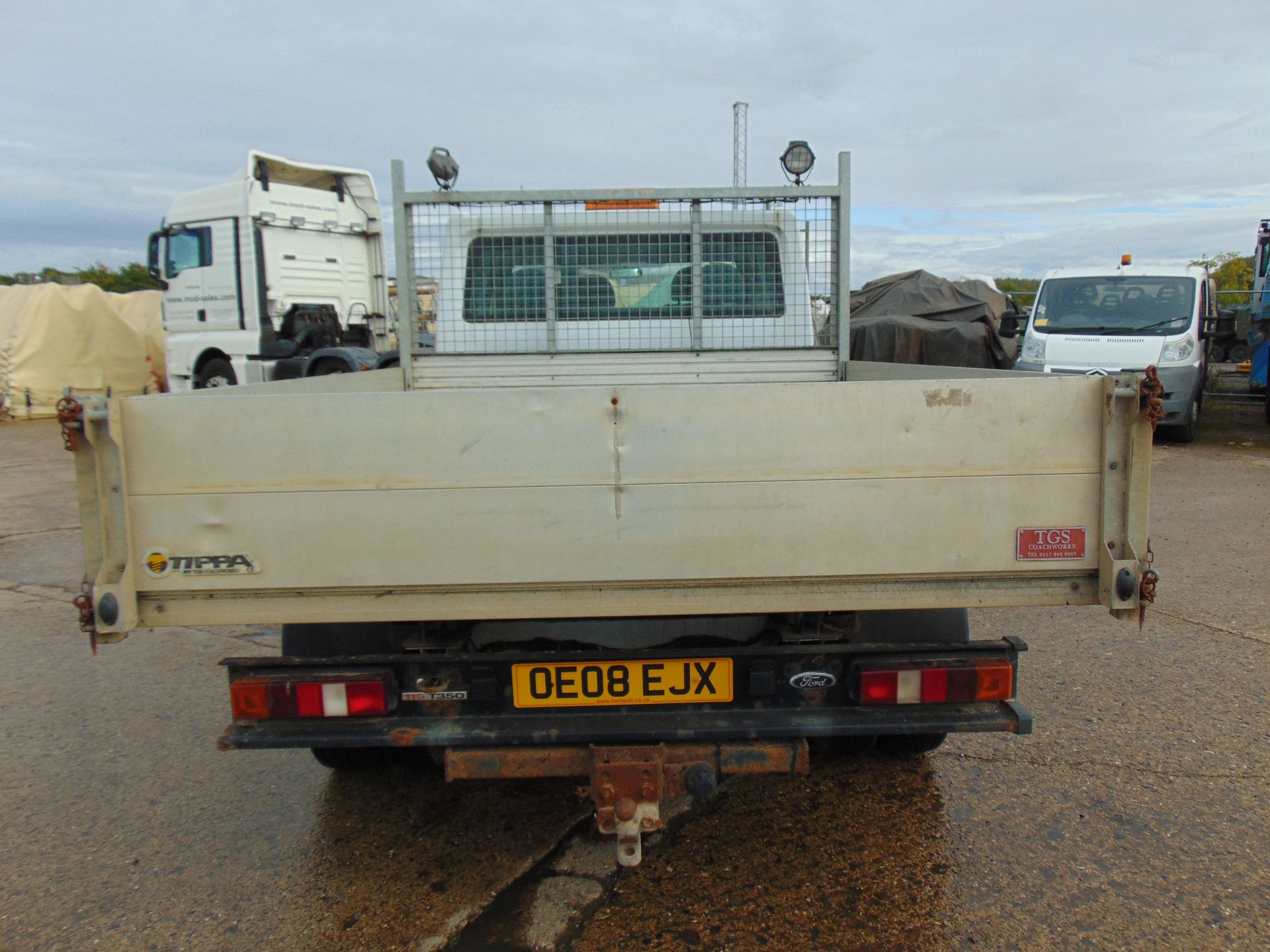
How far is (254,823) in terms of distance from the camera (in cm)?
316

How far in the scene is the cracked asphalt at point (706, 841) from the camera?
101 inches

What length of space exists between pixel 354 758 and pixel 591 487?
1.78 metres

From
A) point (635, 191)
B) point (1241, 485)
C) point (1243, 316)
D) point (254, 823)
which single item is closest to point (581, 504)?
point (254, 823)

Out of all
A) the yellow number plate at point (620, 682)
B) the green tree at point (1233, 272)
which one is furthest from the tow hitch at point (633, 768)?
the green tree at point (1233, 272)

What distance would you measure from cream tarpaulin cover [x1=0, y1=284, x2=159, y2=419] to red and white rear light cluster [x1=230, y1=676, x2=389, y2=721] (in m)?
17.2

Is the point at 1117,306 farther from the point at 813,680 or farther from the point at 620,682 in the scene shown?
the point at 620,682

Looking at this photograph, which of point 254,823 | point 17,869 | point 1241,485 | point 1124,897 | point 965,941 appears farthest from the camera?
point 1241,485

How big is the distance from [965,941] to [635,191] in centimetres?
356

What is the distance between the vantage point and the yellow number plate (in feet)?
8.12

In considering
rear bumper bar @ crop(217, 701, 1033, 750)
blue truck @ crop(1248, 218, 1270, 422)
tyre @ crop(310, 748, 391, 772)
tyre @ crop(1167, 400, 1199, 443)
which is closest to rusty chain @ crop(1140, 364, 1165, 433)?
rear bumper bar @ crop(217, 701, 1033, 750)

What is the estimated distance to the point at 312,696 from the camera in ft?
8.15

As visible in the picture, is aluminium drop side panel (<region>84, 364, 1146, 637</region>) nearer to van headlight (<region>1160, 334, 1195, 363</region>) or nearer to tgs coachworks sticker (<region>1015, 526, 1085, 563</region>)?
tgs coachworks sticker (<region>1015, 526, 1085, 563</region>)

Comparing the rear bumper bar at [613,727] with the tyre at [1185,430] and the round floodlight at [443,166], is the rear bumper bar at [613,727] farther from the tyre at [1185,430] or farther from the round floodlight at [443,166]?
the tyre at [1185,430]

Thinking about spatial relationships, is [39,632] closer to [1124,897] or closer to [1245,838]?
[1124,897]
